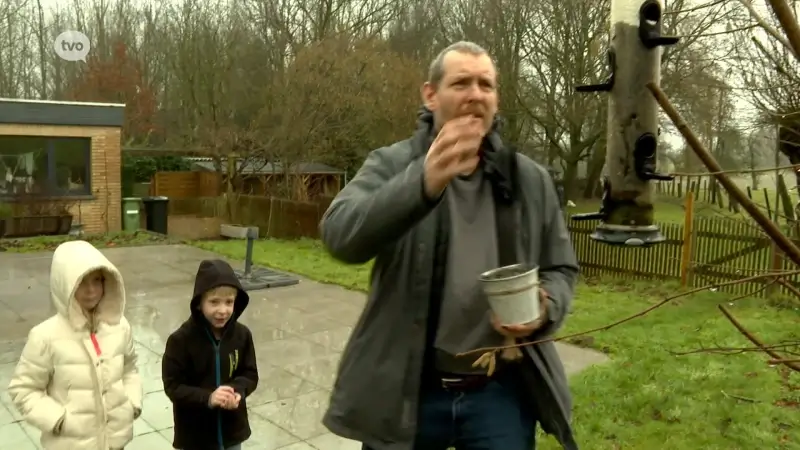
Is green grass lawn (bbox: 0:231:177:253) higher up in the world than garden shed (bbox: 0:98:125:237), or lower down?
lower down

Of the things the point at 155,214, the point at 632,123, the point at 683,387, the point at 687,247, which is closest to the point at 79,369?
the point at 632,123

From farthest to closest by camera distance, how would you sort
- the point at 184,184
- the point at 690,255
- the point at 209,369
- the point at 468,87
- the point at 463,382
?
1. the point at 184,184
2. the point at 690,255
3. the point at 209,369
4. the point at 463,382
5. the point at 468,87

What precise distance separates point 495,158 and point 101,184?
18205 mm

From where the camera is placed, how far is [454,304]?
2119mm

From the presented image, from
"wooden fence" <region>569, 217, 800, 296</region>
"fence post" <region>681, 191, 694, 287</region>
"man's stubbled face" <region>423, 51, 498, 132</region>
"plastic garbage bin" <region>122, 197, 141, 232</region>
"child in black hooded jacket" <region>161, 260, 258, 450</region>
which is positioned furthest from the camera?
"plastic garbage bin" <region>122, 197, 141, 232</region>

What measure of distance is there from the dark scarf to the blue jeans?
0.59 meters

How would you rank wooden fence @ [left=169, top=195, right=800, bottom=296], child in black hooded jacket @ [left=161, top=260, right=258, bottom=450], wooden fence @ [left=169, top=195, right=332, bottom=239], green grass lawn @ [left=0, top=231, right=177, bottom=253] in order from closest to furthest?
child in black hooded jacket @ [left=161, top=260, right=258, bottom=450] → wooden fence @ [left=169, top=195, right=800, bottom=296] → green grass lawn @ [left=0, top=231, right=177, bottom=253] → wooden fence @ [left=169, top=195, right=332, bottom=239]

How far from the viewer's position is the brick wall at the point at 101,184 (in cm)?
1812

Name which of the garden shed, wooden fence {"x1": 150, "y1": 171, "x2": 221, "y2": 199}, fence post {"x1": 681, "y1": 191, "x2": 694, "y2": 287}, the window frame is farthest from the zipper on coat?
wooden fence {"x1": 150, "y1": 171, "x2": 221, "y2": 199}

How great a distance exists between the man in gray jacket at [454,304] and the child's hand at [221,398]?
1.19 meters

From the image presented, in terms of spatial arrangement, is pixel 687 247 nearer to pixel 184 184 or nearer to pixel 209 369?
pixel 209 369

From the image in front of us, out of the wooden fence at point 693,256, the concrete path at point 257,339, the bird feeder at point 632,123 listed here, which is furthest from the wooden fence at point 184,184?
the bird feeder at point 632,123

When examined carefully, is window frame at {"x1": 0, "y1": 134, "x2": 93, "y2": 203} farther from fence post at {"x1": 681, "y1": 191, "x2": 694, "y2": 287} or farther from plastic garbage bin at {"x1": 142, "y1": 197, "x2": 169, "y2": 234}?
fence post at {"x1": 681, "y1": 191, "x2": 694, "y2": 287}

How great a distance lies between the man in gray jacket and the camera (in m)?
2.10
